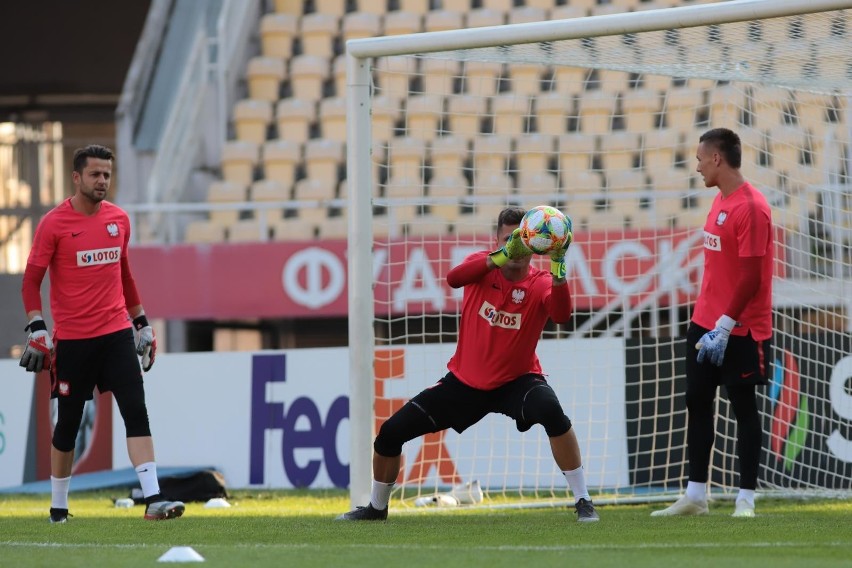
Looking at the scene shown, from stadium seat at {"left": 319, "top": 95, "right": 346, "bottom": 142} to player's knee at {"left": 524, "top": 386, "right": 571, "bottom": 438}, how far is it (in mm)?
8510

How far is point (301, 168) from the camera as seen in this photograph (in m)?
14.9

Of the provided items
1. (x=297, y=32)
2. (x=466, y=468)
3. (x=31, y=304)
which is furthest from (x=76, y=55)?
(x=31, y=304)

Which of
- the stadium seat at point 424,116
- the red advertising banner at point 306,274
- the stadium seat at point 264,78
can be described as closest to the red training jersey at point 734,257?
the red advertising banner at point 306,274

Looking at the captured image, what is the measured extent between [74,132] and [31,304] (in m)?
13.2

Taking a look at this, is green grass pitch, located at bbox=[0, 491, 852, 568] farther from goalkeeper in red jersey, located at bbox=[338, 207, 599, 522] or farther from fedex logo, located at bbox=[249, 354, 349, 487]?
fedex logo, located at bbox=[249, 354, 349, 487]

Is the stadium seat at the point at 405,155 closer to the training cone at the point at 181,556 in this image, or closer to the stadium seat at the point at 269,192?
the stadium seat at the point at 269,192

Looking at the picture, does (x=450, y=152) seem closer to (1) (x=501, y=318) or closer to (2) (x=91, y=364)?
(2) (x=91, y=364)

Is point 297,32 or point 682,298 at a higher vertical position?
point 297,32

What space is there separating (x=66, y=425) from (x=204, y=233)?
22.4 ft

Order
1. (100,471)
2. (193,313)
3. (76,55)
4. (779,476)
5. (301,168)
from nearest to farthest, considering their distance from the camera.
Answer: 1. (779,476)
2. (100,471)
3. (193,313)
4. (301,168)
5. (76,55)

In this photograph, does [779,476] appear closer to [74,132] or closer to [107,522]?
[107,522]

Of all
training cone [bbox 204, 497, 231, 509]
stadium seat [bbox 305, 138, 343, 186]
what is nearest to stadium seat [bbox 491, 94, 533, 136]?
stadium seat [bbox 305, 138, 343, 186]

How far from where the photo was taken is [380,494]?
22.9 feet

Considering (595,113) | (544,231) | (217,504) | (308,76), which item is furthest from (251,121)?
(544,231)
